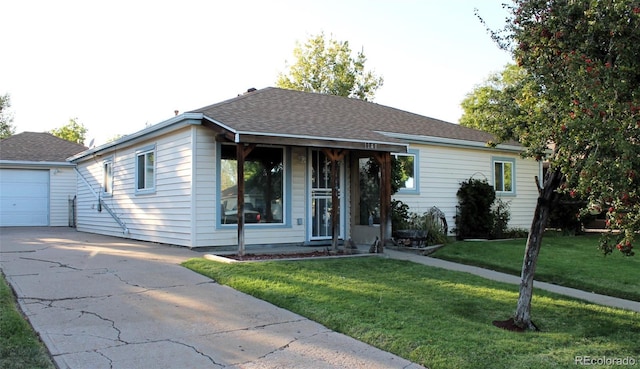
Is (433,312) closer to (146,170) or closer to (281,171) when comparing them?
(281,171)

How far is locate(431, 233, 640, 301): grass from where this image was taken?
9.05 m

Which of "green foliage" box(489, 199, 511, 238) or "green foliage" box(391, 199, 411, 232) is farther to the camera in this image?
"green foliage" box(489, 199, 511, 238)

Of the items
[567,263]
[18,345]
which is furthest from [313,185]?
[18,345]

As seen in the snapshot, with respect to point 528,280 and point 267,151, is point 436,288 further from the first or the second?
point 267,151

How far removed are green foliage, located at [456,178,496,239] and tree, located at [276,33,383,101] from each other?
27.7 metres

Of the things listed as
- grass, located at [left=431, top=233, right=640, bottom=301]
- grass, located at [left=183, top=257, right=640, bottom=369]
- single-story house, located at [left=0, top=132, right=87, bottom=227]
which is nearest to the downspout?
single-story house, located at [left=0, top=132, right=87, bottom=227]

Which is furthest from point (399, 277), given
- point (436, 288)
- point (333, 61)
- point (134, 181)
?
point (333, 61)

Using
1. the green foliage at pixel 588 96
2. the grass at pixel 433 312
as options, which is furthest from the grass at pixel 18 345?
the green foliage at pixel 588 96

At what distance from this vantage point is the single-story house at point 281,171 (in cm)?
1196

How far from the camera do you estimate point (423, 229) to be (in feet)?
46.5

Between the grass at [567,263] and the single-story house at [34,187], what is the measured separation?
1751 cm

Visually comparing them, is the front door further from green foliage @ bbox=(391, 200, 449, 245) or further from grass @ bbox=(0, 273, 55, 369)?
grass @ bbox=(0, 273, 55, 369)

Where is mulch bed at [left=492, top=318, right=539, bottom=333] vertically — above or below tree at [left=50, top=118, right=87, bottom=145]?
below

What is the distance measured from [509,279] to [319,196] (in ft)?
18.3
